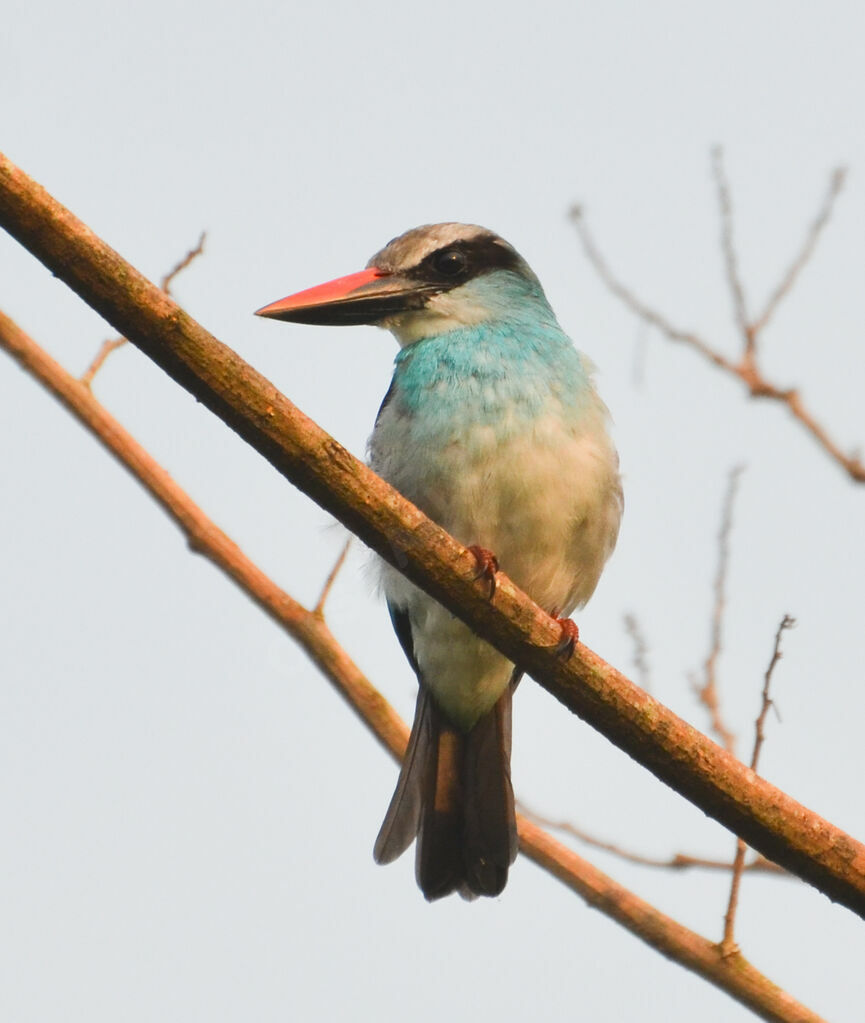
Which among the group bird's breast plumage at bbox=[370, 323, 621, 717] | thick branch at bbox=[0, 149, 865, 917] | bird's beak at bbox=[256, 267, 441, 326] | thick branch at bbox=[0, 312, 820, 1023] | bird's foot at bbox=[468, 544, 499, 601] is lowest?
thick branch at bbox=[0, 149, 865, 917]

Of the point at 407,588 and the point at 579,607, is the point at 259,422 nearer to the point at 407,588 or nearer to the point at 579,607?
the point at 407,588

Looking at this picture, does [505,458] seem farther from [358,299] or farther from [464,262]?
[464,262]

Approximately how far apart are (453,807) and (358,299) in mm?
1574

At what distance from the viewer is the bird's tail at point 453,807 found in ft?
13.1

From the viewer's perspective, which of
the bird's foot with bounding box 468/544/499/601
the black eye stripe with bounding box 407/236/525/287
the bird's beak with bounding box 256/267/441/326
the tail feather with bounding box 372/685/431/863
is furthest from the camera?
the black eye stripe with bounding box 407/236/525/287

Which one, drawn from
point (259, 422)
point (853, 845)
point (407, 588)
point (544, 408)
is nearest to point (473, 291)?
point (544, 408)

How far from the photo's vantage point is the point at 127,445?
4.03 m

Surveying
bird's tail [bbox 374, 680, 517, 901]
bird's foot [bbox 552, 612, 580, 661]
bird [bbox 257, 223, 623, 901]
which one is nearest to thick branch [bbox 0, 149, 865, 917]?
bird's foot [bbox 552, 612, 580, 661]

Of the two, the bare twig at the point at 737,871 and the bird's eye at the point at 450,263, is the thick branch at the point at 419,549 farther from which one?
the bird's eye at the point at 450,263

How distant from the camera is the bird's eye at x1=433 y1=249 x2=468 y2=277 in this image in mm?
4281

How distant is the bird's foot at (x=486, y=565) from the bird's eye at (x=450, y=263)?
5.33 ft

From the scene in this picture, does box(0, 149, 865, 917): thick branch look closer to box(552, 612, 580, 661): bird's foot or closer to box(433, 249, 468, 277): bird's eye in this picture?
box(552, 612, 580, 661): bird's foot

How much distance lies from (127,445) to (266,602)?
63cm

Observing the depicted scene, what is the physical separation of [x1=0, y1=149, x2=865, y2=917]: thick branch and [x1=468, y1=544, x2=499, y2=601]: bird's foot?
0.02 meters
